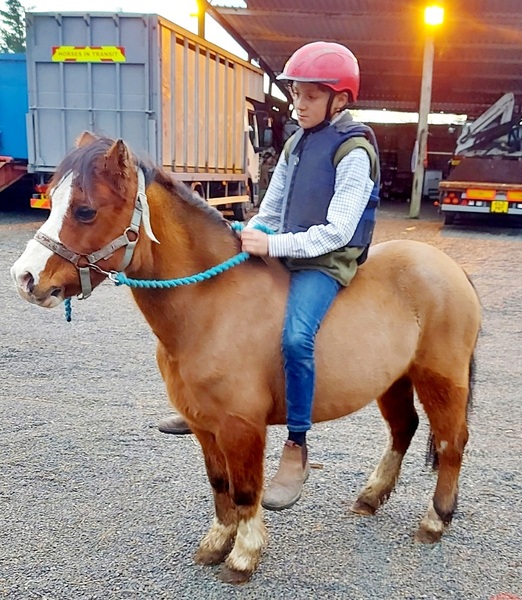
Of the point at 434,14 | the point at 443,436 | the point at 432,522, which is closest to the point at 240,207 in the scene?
the point at 434,14

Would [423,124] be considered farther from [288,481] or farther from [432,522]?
[288,481]

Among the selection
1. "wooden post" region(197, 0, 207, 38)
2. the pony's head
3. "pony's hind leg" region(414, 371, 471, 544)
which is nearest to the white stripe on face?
the pony's head

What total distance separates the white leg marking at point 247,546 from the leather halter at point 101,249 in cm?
125

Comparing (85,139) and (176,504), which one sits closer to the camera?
(85,139)

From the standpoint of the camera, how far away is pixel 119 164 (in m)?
2.14

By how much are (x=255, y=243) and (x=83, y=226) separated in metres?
0.72

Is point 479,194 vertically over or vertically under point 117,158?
under

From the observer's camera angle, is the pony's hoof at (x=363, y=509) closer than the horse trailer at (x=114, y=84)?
Yes

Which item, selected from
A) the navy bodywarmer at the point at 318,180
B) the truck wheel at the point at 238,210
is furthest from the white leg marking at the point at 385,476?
the truck wheel at the point at 238,210

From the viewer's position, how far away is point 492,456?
12.1ft

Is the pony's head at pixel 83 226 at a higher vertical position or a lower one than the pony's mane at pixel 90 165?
lower

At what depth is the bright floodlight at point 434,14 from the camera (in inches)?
573

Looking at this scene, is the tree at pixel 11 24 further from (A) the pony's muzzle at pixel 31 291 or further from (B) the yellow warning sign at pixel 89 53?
(A) the pony's muzzle at pixel 31 291

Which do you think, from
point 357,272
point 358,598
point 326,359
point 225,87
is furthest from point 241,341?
point 225,87
